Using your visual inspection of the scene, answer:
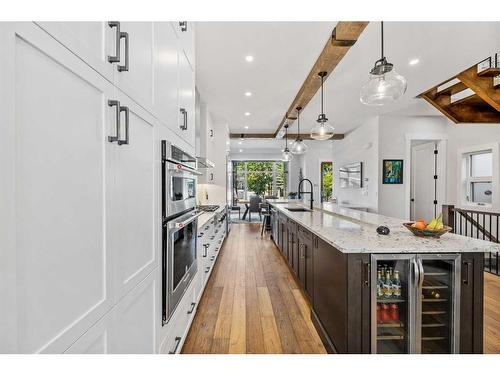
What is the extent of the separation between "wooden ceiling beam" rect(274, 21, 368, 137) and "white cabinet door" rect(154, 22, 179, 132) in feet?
5.35

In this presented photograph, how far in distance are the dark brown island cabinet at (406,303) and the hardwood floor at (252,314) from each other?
407mm

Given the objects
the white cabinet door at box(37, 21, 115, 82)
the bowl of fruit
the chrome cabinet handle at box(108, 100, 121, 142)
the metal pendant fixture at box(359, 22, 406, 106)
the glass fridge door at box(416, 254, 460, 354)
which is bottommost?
the glass fridge door at box(416, 254, 460, 354)

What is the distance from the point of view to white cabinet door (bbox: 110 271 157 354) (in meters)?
0.93

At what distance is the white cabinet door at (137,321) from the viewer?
3.04 ft

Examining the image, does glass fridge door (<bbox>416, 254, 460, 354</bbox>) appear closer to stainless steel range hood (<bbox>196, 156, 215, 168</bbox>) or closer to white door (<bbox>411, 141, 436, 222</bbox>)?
stainless steel range hood (<bbox>196, 156, 215, 168</bbox>)

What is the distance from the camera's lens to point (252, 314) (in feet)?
7.94

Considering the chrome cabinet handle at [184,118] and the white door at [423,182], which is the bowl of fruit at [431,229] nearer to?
the chrome cabinet handle at [184,118]

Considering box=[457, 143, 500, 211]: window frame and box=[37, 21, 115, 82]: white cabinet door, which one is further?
box=[457, 143, 500, 211]: window frame

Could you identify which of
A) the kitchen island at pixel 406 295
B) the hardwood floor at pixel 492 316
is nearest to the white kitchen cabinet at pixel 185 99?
the kitchen island at pixel 406 295

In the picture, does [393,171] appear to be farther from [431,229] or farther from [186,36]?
[186,36]

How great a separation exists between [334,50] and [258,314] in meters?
2.84

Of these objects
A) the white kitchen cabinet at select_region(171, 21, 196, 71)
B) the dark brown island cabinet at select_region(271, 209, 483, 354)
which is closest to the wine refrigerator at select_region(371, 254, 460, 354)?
the dark brown island cabinet at select_region(271, 209, 483, 354)

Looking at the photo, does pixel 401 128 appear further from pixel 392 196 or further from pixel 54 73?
pixel 54 73
